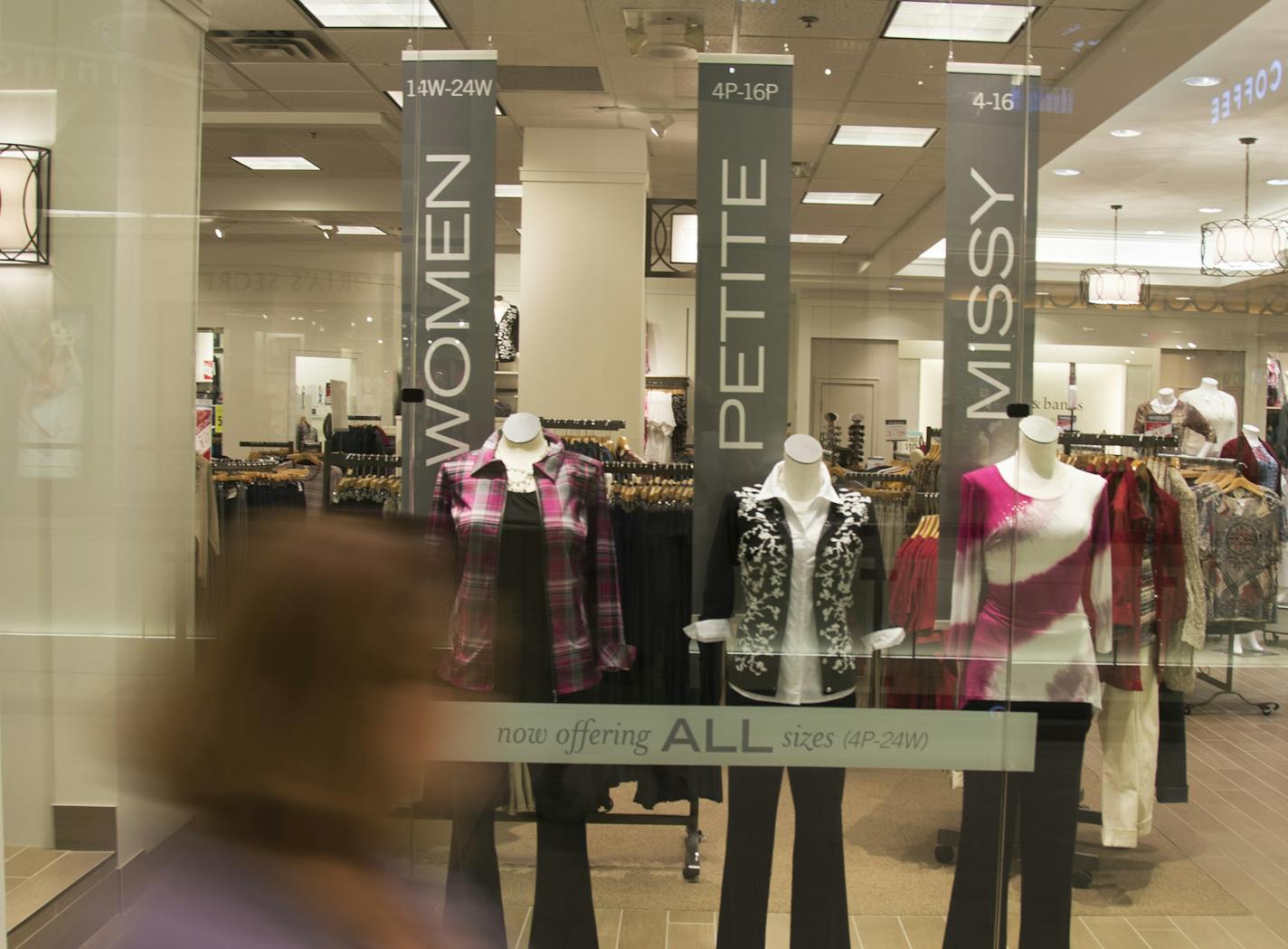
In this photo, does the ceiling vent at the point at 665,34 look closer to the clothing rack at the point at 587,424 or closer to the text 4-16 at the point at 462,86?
the text 4-16 at the point at 462,86

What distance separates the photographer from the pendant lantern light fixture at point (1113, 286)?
279 cm

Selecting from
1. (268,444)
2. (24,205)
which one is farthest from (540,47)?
(24,205)

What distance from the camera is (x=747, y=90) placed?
276cm

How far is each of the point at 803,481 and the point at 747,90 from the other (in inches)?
44.3

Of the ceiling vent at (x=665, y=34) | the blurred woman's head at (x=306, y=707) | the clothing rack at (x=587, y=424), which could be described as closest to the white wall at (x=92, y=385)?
the clothing rack at (x=587, y=424)

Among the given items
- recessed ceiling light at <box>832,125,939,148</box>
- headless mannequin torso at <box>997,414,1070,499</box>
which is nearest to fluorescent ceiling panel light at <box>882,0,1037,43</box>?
recessed ceiling light at <box>832,125,939,148</box>

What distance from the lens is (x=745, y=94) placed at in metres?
2.76

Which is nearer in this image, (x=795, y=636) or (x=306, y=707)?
(x=306, y=707)

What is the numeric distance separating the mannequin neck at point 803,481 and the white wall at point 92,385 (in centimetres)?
173

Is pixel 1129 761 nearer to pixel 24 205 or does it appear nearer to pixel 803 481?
pixel 803 481

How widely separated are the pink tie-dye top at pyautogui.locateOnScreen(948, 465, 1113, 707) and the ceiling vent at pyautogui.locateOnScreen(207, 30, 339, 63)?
2216mm

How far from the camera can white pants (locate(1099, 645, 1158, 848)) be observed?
9.12 ft

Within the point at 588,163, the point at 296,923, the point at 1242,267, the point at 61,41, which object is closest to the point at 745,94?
the point at 588,163

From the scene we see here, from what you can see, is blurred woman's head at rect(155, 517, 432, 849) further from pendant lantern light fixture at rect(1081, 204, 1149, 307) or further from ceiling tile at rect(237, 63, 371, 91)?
pendant lantern light fixture at rect(1081, 204, 1149, 307)
